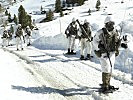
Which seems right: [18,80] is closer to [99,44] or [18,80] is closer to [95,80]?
[95,80]

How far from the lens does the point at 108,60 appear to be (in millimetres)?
10516

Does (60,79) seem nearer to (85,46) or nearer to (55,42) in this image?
(85,46)

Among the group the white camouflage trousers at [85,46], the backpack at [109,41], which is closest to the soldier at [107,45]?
the backpack at [109,41]

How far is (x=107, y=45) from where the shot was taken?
410 inches

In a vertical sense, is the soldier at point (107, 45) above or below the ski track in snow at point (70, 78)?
above

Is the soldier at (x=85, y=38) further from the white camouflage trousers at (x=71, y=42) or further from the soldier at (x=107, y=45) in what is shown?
the soldier at (x=107, y=45)

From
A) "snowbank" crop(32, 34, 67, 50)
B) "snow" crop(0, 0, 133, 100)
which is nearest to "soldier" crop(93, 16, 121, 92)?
"snow" crop(0, 0, 133, 100)

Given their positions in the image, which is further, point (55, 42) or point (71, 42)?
point (55, 42)

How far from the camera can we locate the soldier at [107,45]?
1037cm

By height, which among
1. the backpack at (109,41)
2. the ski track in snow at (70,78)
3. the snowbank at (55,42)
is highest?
the backpack at (109,41)

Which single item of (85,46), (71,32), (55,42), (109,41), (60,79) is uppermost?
(109,41)

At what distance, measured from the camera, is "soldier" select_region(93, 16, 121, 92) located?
10.4 metres

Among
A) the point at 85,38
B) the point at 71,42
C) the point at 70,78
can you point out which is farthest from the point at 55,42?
the point at 70,78

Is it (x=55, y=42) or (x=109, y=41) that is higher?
(x=109, y=41)
